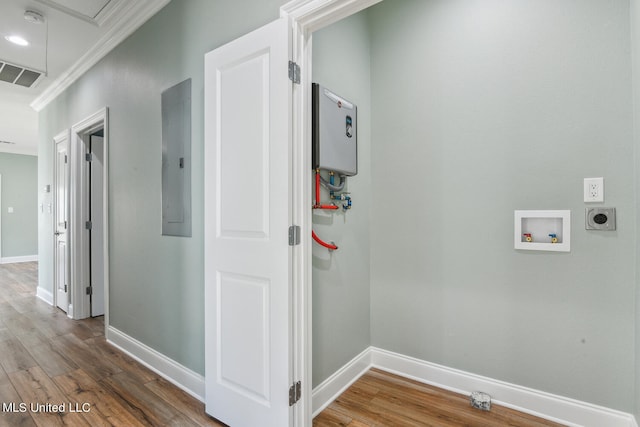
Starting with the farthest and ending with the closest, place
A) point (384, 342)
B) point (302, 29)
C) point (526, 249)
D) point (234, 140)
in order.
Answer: point (384, 342) < point (526, 249) < point (234, 140) < point (302, 29)

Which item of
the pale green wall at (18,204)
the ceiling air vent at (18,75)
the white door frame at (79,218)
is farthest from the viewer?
the pale green wall at (18,204)

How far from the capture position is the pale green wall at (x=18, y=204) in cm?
756

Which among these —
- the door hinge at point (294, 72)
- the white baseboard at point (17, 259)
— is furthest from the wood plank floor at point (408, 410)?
the white baseboard at point (17, 259)

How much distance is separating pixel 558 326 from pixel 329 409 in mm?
1412

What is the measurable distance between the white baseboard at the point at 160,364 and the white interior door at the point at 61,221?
1.40 meters

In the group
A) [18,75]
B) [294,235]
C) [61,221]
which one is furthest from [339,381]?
[18,75]

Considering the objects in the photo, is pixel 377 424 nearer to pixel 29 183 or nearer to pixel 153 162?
pixel 153 162

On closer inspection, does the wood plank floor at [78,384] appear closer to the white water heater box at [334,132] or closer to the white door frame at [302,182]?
the white door frame at [302,182]

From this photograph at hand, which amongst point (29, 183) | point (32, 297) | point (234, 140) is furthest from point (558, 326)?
point (29, 183)

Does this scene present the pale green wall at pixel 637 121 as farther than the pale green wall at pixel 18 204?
No

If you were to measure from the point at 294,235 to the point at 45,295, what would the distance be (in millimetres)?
4722

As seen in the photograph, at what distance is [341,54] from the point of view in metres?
2.19

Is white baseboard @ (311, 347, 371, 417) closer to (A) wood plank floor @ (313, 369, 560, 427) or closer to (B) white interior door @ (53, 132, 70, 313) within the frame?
(A) wood plank floor @ (313, 369, 560, 427)

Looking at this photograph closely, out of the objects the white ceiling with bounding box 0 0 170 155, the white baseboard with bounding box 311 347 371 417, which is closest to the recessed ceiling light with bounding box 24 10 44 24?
the white ceiling with bounding box 0 0 170 155
